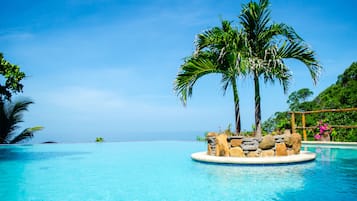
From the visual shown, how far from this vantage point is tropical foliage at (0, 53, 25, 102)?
1034cm

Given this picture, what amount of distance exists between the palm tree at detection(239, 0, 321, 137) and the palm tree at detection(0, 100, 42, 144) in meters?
11.1

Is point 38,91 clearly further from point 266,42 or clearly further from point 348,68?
point 348,68

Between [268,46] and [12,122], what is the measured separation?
12345 millimetres

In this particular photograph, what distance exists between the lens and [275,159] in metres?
7.64

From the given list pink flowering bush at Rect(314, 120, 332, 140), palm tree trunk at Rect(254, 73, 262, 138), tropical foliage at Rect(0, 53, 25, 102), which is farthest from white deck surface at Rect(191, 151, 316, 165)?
tropical foliage at Rect(0, 53, 25, 102)

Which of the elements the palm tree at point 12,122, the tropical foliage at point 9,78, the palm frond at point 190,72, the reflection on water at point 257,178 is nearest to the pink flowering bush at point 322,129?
the reflection on water at point 257,178

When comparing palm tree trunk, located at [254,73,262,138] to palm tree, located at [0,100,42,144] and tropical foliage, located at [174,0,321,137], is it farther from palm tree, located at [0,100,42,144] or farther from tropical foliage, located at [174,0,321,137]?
palm tree, located at [0,100,42,144]

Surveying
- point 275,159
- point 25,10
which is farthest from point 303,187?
point 25,10

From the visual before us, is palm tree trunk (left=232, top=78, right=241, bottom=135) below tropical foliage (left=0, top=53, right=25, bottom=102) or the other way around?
below

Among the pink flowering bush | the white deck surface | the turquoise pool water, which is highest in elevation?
the pink flowering bush

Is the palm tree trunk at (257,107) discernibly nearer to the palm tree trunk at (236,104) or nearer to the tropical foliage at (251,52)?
the tropical foliage at (251,52)

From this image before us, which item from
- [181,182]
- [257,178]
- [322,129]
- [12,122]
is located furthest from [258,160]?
[12,122]

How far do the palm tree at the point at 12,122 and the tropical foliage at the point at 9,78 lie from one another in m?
4.95

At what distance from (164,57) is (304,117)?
7839mm
